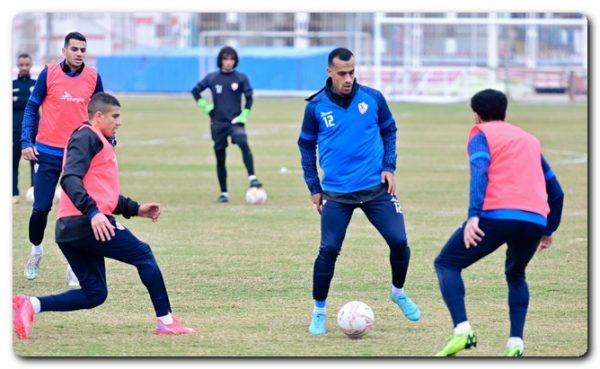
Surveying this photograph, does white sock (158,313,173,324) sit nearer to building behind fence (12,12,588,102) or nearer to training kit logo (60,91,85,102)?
training kit logo (60,91,85,102)

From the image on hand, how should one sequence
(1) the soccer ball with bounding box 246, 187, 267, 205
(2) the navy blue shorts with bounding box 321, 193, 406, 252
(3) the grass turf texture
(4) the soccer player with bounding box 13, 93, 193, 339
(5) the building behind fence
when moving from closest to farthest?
(4) the soccer player with bounding box 13, 93, 193, 339 < (3) the grass turf texture < (2) the navy blue shorts with bounding box 321, 193, 406, 252 < (1) the soccer ball with bounding box 246, 187, 267, 205 < (5) the building behind fence

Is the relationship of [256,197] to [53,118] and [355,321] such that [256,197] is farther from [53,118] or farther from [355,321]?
[355,321]

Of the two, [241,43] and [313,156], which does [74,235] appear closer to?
[313,156]

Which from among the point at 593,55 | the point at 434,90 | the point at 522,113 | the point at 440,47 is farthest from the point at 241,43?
the point at 593,55

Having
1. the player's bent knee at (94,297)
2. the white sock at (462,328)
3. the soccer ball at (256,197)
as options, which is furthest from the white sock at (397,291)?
the soccer ball at (256,197)

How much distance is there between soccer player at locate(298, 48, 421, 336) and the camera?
30.1 ft

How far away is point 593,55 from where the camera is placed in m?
12.1

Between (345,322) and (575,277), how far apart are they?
11.5 ft

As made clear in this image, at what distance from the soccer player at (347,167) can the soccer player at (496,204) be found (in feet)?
3.76

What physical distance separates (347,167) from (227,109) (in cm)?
900

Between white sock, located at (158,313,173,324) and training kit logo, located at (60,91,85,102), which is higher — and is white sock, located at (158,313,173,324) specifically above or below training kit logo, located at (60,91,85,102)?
below

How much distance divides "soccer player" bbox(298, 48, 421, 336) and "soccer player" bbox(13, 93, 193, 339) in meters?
1.23

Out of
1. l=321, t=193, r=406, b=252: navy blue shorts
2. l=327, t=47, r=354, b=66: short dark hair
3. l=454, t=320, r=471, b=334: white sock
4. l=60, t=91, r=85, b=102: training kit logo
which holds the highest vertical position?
l=327, t=47, r=354, b=66: short dark hair

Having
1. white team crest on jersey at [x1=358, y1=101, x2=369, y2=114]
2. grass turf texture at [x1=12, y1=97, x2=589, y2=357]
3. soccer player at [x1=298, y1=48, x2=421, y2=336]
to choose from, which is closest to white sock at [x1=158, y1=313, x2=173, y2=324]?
grass turf texture at [x1=12, y1=97, x2=589, y2=357]
